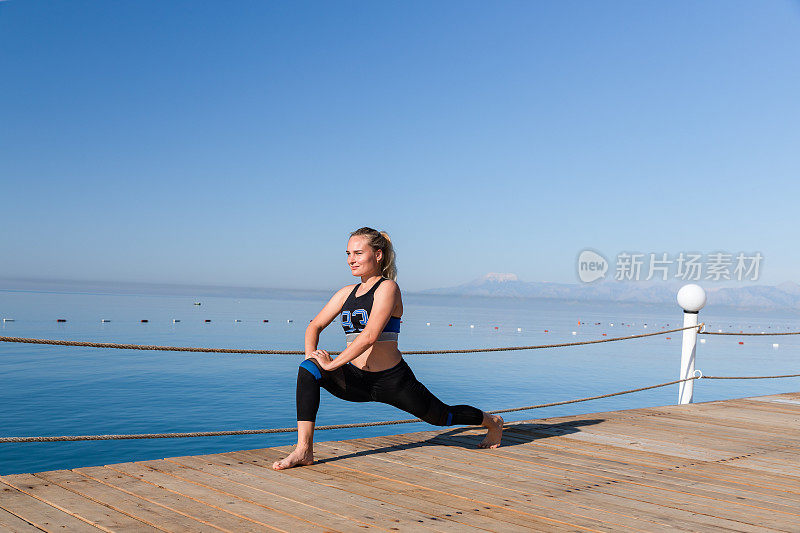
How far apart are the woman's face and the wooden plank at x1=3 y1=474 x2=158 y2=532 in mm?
1850

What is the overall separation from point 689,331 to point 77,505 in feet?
21.8

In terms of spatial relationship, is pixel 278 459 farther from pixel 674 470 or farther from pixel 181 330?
pixel 181 330

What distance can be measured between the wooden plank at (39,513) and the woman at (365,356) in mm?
1241

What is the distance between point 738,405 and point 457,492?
5735 millimetres

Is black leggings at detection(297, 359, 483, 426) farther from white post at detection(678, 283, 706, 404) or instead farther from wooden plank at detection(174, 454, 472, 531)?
white post at detection(678, 283, 706, 404)

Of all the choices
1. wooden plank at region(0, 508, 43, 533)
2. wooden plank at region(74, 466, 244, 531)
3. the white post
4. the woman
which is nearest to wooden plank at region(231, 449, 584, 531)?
the woman

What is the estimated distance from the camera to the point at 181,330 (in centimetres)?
4616

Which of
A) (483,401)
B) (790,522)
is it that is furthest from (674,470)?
(483,401)

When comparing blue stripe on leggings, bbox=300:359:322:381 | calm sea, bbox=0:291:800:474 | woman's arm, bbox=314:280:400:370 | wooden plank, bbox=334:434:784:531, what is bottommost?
calm sea, bbox=0:291:800:474

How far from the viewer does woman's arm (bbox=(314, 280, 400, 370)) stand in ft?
12.4

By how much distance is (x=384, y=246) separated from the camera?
4.11m

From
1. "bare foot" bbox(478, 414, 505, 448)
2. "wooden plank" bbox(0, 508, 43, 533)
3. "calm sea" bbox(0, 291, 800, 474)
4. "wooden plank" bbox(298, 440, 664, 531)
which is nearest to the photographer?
"wooden plank" bbox(0, 508, 43, 533)

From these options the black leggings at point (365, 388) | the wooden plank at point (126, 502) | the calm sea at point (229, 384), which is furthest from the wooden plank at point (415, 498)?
the calm sea at point (229, 384)

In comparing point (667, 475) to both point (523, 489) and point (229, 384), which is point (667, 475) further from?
point (229, 384)
